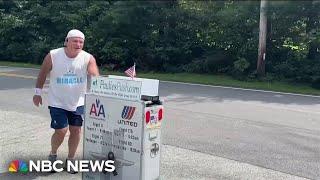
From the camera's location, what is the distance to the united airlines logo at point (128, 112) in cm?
462

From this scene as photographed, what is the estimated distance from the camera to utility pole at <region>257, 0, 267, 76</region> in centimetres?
1872

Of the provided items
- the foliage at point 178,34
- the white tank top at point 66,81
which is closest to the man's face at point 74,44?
the white tank top at point 66,81

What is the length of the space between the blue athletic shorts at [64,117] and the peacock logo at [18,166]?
66 centimetres

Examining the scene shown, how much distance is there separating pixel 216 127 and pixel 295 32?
40.3 ft

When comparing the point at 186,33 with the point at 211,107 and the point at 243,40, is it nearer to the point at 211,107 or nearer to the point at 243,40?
the point at 243,40

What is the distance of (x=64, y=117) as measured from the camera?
5711 millimetres

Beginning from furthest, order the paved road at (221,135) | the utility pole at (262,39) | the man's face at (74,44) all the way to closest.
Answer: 1. the utility pole at (262,39)
2. the paved road at (221,135)
3. the man's face at (74,44)

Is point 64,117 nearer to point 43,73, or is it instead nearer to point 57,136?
point 57,136

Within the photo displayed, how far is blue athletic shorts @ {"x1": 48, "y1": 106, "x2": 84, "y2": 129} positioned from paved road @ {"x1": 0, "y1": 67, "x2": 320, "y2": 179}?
2.04ft

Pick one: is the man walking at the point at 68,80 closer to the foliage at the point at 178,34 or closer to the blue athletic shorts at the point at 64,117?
the blue athletic shorts at the point at 64,117

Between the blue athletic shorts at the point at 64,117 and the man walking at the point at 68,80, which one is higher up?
the man walking at the point at 68,80

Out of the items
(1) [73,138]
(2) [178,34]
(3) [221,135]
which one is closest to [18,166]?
(1) [73,138]

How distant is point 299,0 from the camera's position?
19.5m

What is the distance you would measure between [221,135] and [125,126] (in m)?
3.94
